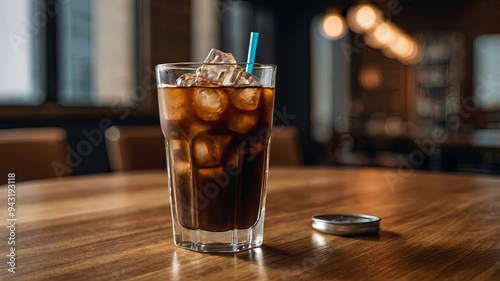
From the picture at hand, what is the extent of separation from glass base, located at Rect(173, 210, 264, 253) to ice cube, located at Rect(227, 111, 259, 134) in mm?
124

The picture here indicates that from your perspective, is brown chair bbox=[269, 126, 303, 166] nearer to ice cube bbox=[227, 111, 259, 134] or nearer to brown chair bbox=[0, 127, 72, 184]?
brown chair bbox=[0, 127, 72, 184]

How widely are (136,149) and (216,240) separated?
1.37 meters

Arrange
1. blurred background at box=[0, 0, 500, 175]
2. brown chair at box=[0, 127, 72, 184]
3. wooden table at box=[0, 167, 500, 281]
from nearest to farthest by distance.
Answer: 1. wooden table at box=[0, 167, 500, 281]
2. brown chair at box=[0, 127, 72, 184]
3. blurred background at box=[0, 0, 500, 175]

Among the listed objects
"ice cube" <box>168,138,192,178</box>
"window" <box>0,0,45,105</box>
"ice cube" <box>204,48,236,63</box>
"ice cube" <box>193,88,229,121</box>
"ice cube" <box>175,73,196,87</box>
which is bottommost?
"ice cube" <box>168,138,192,178</box>

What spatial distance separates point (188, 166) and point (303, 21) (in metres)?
5.89

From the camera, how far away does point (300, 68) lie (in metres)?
6.53

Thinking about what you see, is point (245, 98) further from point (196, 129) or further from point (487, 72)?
point (487, 72)

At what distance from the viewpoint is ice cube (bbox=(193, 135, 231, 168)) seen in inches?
28.8

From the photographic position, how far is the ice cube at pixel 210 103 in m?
0.72

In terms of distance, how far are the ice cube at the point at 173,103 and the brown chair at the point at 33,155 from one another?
3.35 feet

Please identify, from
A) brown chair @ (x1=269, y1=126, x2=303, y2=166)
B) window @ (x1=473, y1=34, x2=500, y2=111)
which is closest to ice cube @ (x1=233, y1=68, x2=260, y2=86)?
brown chair @ (x1=269, y1=126, x2=303, y2=166)

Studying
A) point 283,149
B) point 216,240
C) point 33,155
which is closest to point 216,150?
point 216,240

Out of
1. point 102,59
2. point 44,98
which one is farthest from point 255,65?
point 102,59

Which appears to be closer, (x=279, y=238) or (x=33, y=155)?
(x=279, y=238)
